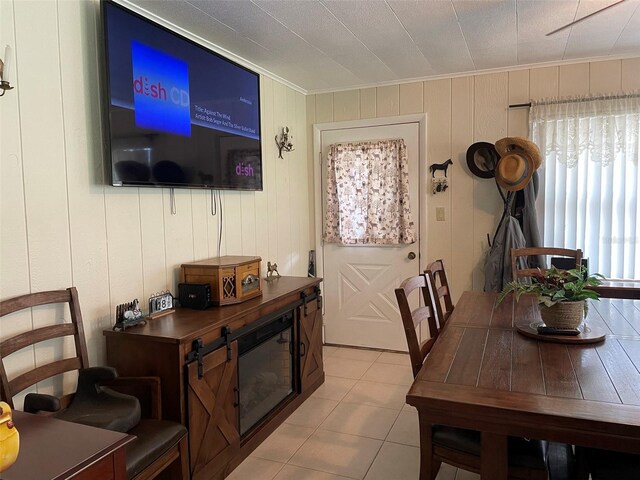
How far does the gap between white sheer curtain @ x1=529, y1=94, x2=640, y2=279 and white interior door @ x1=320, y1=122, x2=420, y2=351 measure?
3.29 feet

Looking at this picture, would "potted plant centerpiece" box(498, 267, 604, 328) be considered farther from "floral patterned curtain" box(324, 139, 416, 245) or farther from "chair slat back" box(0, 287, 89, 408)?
"floral patterned curtain" box(324, 139, 416, 245)

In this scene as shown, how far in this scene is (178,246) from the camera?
2.69 m

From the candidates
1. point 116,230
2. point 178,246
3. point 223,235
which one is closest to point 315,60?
point 223,235

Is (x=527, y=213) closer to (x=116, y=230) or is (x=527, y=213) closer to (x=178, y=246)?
(x=178, y=246)

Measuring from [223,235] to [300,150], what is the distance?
1448 mm

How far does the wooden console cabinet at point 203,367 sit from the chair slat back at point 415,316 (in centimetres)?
87

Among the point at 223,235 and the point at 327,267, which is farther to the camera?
the point at 327,267

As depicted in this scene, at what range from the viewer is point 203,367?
6.89 feet

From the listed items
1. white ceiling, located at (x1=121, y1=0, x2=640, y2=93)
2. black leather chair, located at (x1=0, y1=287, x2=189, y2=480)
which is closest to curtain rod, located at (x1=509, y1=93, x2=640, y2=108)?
white ceiling, located at (x1=121, y1=0, x2=640, y2=93)

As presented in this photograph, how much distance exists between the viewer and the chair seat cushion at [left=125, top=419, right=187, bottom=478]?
1644mm

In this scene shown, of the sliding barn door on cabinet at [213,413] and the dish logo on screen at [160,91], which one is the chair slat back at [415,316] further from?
the dish logo on screen at [160,91]

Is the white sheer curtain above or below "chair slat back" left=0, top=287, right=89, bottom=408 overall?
above

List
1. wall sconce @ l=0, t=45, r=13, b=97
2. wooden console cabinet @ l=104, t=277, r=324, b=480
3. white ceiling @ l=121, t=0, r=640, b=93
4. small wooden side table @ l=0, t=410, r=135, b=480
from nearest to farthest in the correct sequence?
small wooden side table @ l=0, t=410, r=135, b=480 → wall sconce @ l=0, t=45, r=13, b=97 → wooden console cabinet @ l=104, t=277, r=324, b=480 → white ceiling @ l=121, t=0, r=640, b=93

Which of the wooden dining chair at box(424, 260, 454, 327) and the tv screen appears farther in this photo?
the wooden dining chair at box(424, 260, 454, 327)
